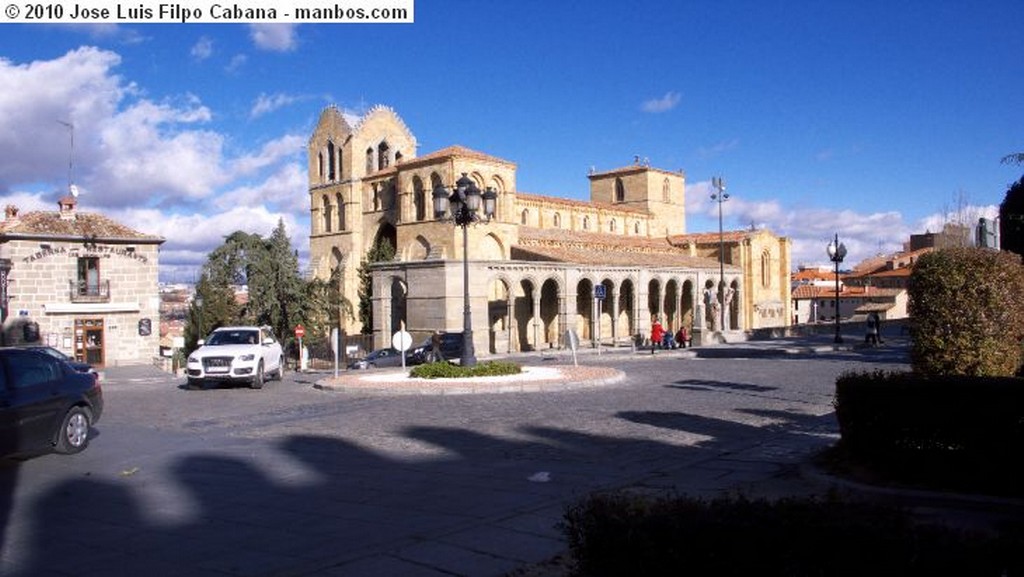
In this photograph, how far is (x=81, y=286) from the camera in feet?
124

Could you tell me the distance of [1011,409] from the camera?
700cm

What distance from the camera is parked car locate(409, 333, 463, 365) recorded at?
32562mm

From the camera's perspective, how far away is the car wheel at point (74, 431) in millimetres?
10922

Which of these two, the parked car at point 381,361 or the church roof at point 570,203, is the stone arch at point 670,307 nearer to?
the church roof at point 570,203

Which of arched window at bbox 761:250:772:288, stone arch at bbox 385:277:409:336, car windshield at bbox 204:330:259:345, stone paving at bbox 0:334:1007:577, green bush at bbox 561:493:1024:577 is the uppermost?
arched window at bbox 761:250:772:288

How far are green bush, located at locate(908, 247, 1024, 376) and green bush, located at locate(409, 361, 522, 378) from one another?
1278 centimetres

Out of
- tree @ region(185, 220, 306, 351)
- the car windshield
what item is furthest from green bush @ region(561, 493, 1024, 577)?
tree @ region(185, 220, 306, 351)

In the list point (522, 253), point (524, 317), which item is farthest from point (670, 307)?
point (522, 253)

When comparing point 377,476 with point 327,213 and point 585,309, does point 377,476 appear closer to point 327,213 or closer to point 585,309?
point 585,309

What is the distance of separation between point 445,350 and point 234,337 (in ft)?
35.9

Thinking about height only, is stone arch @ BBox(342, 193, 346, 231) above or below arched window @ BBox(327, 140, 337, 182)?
below

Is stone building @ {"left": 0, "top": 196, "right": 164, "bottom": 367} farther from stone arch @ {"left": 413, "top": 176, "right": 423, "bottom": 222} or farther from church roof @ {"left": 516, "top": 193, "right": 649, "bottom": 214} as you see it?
church roof @ {"left": 516, "top": 193, "right": 649, "bottom": 214}

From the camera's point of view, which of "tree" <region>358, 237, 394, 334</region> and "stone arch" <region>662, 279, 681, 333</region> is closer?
"tree" <region>358, 237, 394, 334</region>

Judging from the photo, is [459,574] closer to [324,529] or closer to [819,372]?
[324,529]
